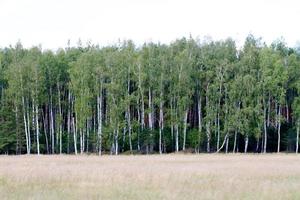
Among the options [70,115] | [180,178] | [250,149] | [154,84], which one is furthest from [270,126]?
[180,178]

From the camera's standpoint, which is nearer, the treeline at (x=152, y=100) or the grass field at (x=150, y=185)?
the grass field at (x=150, y=185)

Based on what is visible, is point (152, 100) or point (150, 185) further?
point (152, 100)

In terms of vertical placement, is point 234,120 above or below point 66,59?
below

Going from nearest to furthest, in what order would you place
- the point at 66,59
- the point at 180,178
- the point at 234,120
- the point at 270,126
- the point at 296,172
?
1. the point at 180,178
2. the point at 296,172
3. the point at 234,120
4. the point at 270,126
5. the point at 66,59

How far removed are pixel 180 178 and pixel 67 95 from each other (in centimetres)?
4639

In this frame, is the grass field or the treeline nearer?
the grass field

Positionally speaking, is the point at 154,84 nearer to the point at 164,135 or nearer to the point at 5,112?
the point at 164,135

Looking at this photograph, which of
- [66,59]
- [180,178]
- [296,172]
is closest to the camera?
[180,178]

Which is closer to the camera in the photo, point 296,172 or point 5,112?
point 296,172

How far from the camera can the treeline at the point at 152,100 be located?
59812mm

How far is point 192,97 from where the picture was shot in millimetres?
66188

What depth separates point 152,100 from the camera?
62094 mm

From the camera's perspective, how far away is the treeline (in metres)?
59.8

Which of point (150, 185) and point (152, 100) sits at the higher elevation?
point (152, 100)
